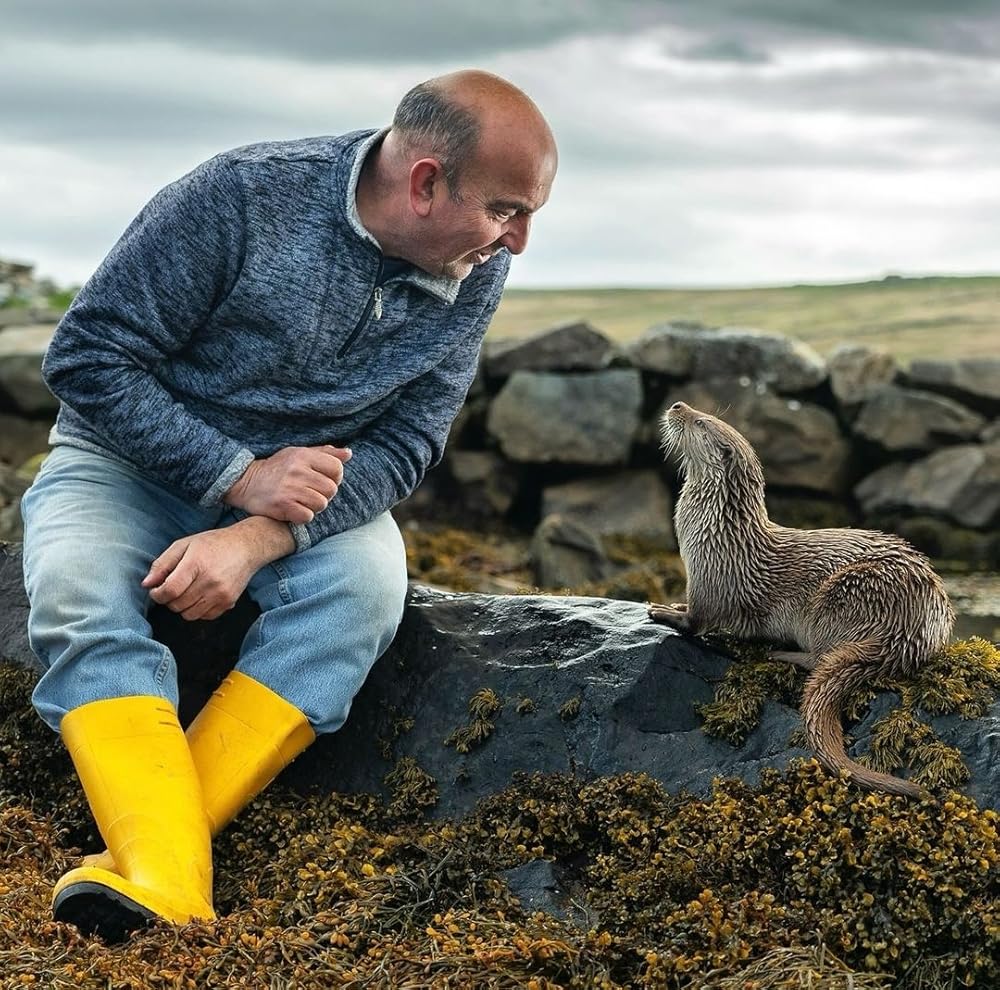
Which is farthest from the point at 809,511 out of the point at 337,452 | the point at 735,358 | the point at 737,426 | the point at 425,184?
the point at 425,184

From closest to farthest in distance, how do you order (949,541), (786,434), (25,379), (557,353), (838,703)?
(838,703) < (949,541) < (786,434) < (557,353) < (25,379)

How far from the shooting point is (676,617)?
4492 mm

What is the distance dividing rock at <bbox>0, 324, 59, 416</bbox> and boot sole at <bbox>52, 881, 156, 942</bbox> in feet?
27.9

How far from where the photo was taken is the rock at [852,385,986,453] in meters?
11.1

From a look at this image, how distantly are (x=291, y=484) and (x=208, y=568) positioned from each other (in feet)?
1.20

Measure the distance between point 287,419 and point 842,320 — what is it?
44.1 feet

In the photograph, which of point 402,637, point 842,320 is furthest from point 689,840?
point 842,320

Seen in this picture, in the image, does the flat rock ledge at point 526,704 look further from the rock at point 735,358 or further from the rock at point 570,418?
the rock at point 735,358

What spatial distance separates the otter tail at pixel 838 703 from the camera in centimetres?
379

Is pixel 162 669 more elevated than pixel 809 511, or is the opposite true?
pixel 162 669

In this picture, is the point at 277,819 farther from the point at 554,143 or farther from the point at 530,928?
the point at 554,143

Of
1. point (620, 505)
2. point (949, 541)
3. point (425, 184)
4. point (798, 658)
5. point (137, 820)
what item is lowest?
point (949, 541)

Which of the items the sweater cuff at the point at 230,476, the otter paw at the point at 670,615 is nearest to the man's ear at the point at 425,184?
the sweater cuff at the point at 230,476

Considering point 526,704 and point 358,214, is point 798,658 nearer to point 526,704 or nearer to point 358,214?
point 526,704
